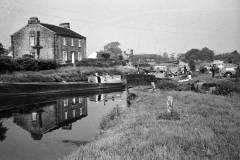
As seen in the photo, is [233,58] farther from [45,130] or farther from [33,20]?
[45,130]

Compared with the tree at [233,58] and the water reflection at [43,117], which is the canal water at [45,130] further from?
the tree at [233,58]

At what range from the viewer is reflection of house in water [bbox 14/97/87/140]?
1229 cm

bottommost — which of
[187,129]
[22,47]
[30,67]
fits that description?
[187,129]

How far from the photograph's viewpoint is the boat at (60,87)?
756 inches

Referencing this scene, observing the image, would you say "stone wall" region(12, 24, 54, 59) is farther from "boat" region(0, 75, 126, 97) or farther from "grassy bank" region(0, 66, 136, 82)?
"boat" region(0, 75, 126, 97)

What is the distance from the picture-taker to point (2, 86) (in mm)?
18500

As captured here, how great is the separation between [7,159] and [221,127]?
21.0ft

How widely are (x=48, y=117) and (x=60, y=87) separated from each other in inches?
359

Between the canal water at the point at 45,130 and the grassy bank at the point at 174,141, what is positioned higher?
the grassy bank at the point at 174,141

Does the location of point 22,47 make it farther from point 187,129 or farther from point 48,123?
point 187,129

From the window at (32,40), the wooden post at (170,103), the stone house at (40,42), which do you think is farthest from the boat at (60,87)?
the window at (32,40)

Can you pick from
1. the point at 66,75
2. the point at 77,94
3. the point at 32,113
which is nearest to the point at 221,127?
the point at 32,113

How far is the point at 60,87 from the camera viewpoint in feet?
78.1

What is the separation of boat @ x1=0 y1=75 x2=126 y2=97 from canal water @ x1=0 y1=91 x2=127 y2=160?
100 cm
